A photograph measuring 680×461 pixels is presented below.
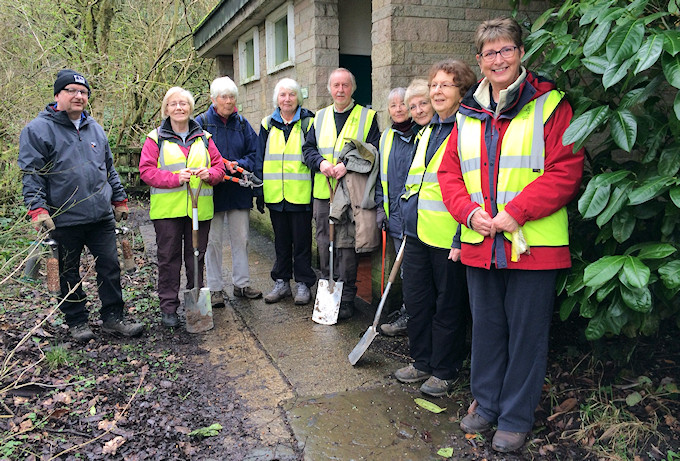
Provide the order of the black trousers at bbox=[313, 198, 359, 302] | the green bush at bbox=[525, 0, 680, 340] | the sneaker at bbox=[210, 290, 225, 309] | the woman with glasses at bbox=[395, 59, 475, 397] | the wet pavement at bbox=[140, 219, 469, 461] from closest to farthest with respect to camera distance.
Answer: the green bush at bbox=[525, 0, 680, 340] < the wet pavement at bbox=[140, 219, 469, 461] < the woman with glasses at bbox=[395, 59, 475, 397] < the black trousers at bbox=[313, 198, 359, 302] < the sneaker at bbox=[210, 290, 225, 309]

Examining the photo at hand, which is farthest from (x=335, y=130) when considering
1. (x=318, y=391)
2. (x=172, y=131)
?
(x=318, y=391)

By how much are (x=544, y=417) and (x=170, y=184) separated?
3.32m

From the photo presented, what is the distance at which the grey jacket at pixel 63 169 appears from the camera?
3861 mm

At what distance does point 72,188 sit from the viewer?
4047 mm

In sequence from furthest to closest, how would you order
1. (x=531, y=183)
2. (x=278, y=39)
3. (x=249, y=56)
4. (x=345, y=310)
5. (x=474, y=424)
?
(x=249, y=56) < (x=278, y=39) < (x=345, y=310) < (x=474, y=424) < (x=531, y=183)

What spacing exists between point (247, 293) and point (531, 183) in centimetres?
356

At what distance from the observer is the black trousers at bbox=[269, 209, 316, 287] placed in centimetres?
518

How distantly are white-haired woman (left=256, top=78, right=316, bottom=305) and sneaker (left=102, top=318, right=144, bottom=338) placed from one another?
131 centimetres

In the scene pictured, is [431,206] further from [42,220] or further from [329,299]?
[42,220]

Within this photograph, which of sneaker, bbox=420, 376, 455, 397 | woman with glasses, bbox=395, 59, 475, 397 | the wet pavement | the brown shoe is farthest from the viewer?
sneaker, bbox=420, 376, 455, 397

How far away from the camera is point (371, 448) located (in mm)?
2908

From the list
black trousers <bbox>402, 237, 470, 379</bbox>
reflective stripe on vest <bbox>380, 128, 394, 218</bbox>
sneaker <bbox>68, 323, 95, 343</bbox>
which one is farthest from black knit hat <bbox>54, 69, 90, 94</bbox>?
black trousers <bbox>402, 237, 470, 379</bbox>

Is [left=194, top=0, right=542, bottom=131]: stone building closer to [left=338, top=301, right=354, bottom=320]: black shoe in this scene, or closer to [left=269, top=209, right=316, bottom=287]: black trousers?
[left=269, top=209, right=316, bottom=287]: black trousers

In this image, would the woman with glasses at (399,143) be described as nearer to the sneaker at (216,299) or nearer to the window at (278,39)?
the sneaker at (216,299)
